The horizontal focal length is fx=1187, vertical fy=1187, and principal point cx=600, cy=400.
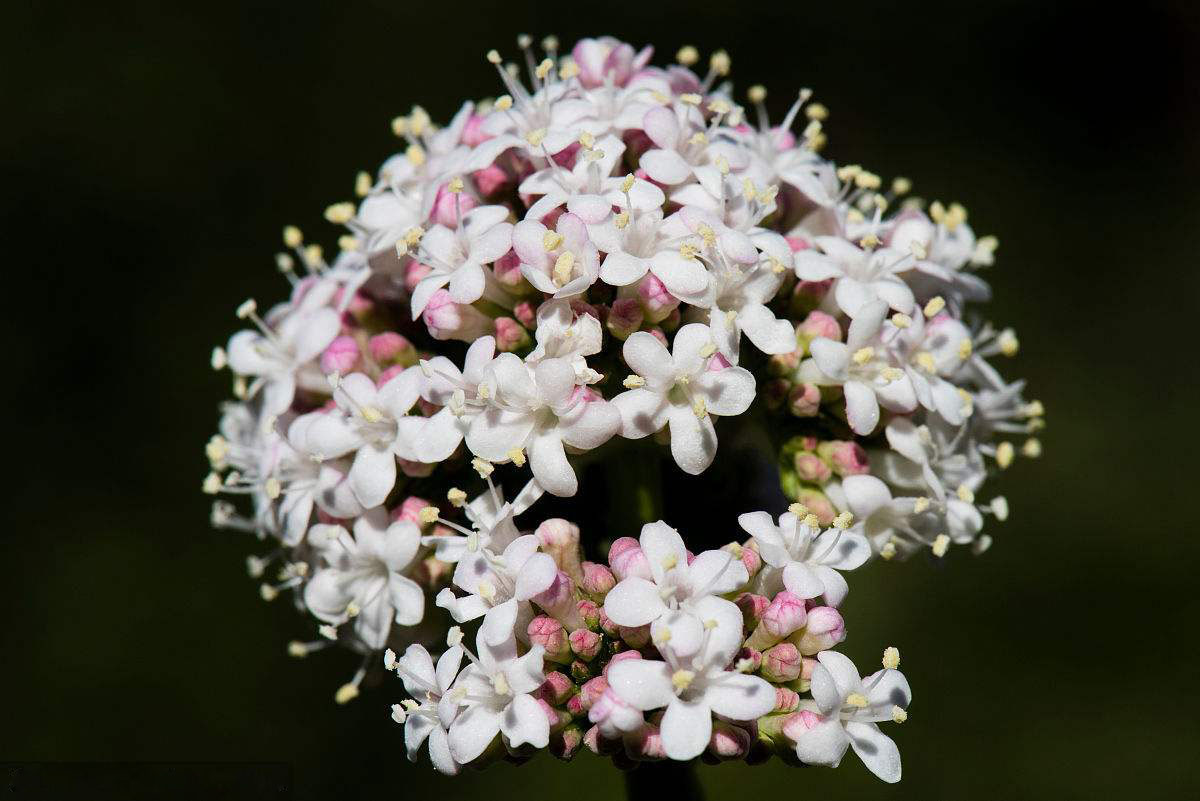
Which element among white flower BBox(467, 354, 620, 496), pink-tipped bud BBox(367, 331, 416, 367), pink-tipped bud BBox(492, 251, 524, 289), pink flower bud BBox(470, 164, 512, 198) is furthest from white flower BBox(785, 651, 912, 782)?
pink flower bud BBox(470, 164, 512, 198)

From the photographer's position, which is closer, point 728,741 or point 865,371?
point 728,741

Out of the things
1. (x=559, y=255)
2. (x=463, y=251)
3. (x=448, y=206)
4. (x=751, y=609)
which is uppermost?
(x=448, y=206)

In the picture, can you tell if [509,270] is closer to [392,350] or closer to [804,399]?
[392,350]

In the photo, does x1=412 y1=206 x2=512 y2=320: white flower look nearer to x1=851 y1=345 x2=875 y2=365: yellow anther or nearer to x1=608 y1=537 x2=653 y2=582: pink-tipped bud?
x1=608 y1=537 x2=653 y2=582: pink-tipped bud

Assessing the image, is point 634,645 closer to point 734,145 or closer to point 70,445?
point 734,145

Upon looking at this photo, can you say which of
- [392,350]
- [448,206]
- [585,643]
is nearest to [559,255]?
[448,206]

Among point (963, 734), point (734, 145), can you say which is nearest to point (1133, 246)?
point (963, 734)

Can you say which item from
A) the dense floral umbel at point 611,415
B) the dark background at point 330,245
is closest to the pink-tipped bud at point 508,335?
the dense floral umbel at point 611,415
